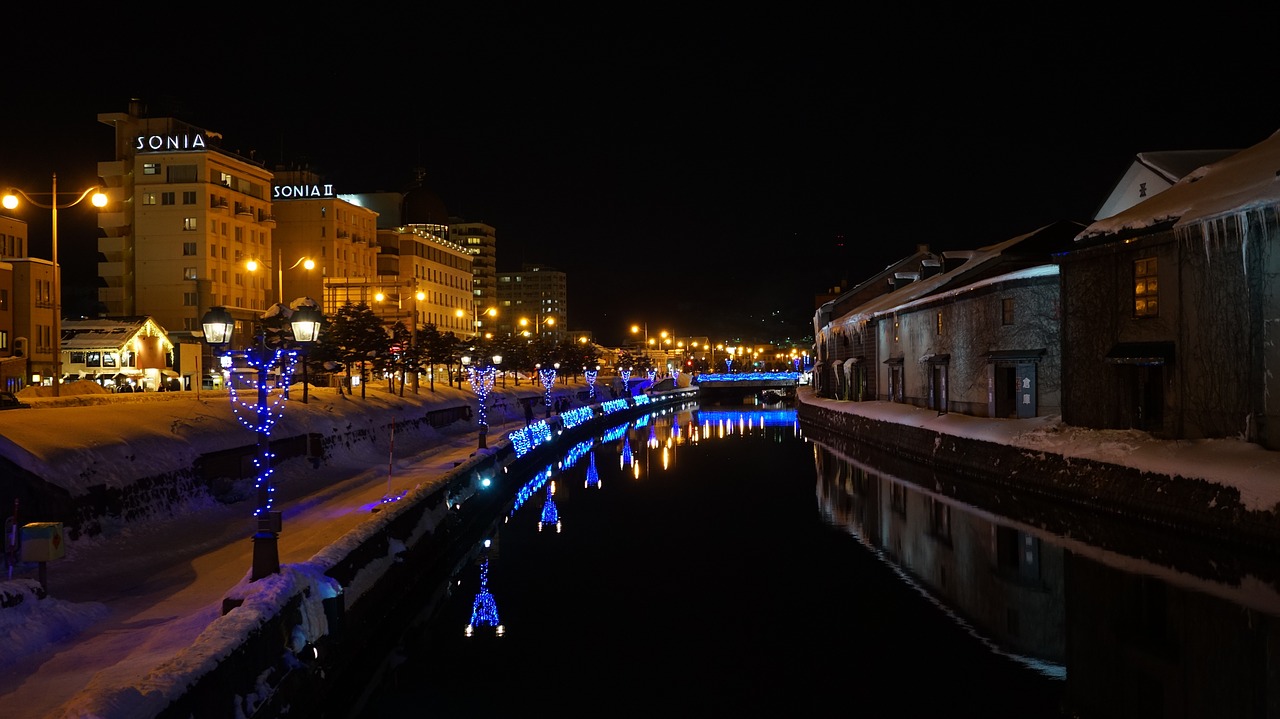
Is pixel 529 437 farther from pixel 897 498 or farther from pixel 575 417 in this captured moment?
pixel 897 498

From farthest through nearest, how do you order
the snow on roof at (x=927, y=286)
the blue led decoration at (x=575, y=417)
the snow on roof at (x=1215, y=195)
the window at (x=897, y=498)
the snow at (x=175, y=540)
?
the blue led decoration at (x=575, y=417) → the snow on roof at (x=927, y=286) → the window at (x=897, y=498) → the snow on roof at (x=1215, y=195) → the snow at (x=175, y=540)

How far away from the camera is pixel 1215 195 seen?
2528cm

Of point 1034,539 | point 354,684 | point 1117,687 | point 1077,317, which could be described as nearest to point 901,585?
point 1034,539

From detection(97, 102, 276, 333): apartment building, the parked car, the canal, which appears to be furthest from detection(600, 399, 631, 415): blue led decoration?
the parked car

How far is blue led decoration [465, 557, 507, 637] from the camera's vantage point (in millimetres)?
17188

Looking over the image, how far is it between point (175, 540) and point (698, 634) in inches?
405

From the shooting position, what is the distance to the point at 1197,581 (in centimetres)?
1789

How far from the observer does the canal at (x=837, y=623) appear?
13242 mm

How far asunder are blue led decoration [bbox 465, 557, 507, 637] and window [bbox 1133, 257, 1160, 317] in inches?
796

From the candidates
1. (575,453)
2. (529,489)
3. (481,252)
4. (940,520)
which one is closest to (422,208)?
(481,252)

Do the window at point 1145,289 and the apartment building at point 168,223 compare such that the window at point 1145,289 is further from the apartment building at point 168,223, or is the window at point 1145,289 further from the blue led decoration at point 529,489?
the apartment building at point 168,223

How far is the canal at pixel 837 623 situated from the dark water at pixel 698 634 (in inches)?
2.1

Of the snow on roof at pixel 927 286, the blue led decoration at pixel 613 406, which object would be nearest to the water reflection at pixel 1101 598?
the snow on roof at pixel 927 286

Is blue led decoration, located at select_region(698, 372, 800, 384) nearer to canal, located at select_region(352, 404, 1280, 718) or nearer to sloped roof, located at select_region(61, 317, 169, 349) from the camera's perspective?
sloped roof, located at select_region(61, 317, 169, 349)
